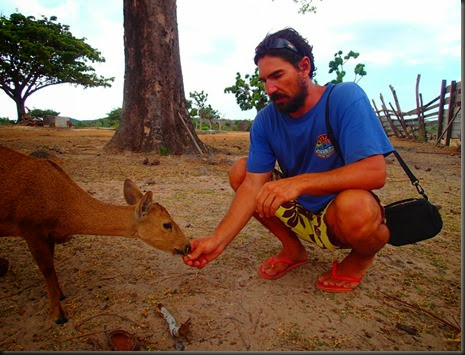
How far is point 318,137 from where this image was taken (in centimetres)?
266

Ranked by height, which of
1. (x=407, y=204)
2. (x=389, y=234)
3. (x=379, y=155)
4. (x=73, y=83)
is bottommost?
(x=389, y=234)

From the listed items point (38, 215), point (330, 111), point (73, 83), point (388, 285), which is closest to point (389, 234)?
point (388, 285)

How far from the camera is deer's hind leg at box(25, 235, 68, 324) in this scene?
7.59ft

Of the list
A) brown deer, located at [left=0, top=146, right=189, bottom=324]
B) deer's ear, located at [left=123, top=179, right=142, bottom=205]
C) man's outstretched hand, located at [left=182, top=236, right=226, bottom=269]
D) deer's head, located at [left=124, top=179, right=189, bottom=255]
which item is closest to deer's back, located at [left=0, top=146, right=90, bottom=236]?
brown deer, located at [left=0, top=146, right=189, bottom=324]

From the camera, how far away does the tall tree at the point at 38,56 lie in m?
26.7

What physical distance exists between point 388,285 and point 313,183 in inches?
43.6

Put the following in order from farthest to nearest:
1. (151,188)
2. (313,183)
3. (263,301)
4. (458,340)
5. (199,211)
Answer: (151,188) < (199,211) < (263,301) < (313,183) < (458,340)

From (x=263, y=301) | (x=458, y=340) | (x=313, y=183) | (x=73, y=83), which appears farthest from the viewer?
(x=73, y=83)

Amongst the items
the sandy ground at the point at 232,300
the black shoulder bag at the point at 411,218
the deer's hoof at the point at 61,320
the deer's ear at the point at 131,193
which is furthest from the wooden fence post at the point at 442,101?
the deer's hoof at the point at 61,320

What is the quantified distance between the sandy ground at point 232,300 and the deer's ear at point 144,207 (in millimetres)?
459

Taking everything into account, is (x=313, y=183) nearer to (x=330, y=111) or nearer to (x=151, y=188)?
(x=330, y=111)

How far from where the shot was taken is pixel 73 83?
3181cm

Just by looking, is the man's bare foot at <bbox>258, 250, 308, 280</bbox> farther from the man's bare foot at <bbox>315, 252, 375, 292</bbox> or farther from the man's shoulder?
the man's shoulder

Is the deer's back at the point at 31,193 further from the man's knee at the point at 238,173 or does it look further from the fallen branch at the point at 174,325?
the man's knee at the point at 238,173
